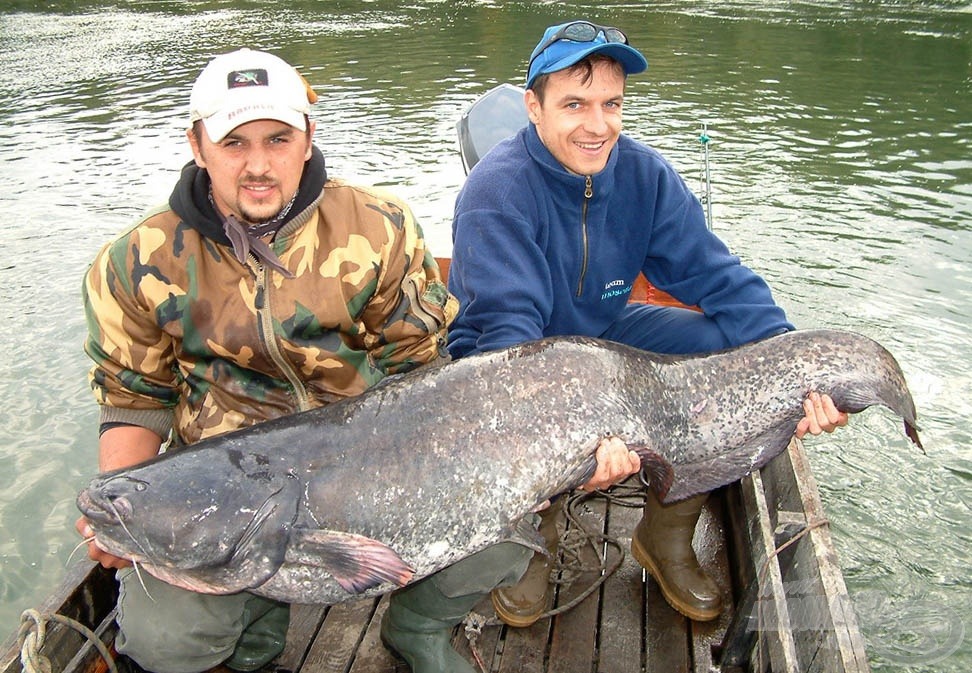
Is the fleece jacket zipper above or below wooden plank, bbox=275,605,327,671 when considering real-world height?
above

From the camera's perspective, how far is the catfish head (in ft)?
8.21

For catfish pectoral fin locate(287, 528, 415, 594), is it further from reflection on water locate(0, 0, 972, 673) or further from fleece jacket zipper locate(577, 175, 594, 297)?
reflection on water locate(0, 0, 972, 673)

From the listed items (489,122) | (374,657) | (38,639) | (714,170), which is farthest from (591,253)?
(714,170)

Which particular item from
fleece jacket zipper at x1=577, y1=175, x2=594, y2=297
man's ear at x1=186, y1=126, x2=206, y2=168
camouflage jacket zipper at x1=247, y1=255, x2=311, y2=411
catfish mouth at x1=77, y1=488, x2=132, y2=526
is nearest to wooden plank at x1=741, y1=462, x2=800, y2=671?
fleece jacket zipper at x1=577, y1=175, x2=594, y2=297

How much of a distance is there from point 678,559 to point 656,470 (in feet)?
1.88

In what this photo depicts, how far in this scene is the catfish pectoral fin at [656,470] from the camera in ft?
9.84

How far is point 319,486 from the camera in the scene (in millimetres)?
2625

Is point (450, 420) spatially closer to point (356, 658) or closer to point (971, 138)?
point (356, 658)

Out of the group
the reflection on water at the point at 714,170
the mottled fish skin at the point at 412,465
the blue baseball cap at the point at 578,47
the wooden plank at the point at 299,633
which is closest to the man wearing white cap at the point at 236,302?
the wooden plank at the point at 299,633

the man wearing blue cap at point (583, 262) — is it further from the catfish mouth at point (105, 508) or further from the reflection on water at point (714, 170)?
the reflection on water at point (714, 170)

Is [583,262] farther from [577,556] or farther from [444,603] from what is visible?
[444,603]

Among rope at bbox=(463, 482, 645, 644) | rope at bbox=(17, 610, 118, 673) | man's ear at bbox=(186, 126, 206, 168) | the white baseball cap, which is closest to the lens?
rope at bbox=(17, 610, 118, 673)

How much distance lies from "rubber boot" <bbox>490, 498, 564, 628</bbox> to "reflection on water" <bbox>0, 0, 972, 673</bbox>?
7.22ft

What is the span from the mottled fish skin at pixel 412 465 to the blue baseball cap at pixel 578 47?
1164 mm
